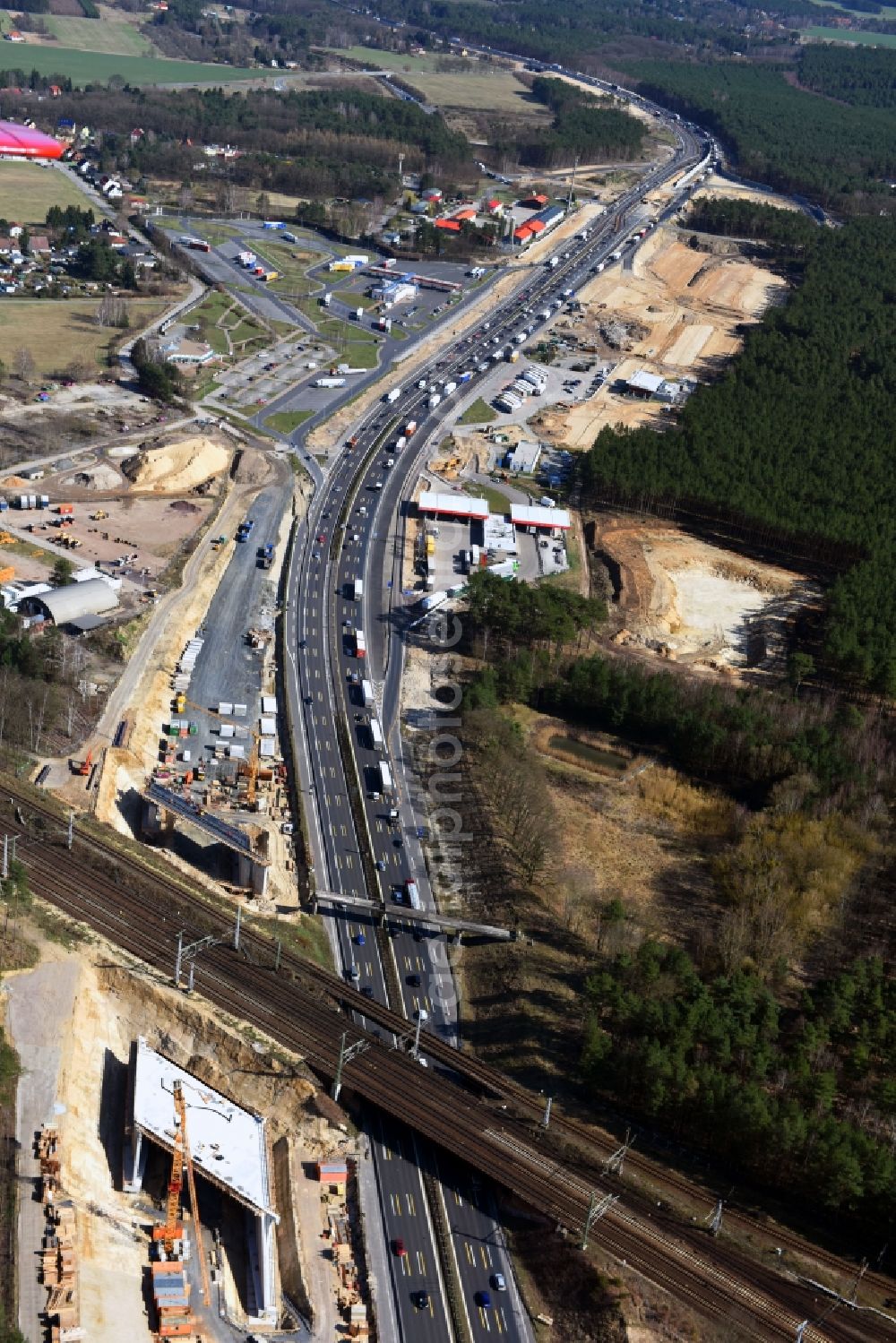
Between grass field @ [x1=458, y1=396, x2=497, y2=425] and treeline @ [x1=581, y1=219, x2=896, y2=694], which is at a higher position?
treeline @ [x1=581, y1=219, x2=896, y2=694]

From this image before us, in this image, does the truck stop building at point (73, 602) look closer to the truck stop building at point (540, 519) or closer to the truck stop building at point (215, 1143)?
the truck stop building at point (540, 519)

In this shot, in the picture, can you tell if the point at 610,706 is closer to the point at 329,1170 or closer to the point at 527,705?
the point at 527,705

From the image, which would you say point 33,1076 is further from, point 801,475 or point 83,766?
point 801,475

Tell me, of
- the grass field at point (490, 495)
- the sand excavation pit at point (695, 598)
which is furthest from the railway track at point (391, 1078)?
the grass field at point (490, 495)

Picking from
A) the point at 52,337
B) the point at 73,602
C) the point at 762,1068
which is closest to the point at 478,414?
the point at 52,337

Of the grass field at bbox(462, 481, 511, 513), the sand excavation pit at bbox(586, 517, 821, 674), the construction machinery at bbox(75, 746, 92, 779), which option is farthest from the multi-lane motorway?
the sand excavation pit at bbox(586, 517, 821, 674)

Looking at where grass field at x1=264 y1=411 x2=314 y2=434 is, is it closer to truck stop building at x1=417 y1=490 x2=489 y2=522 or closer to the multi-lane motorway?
the multi-lane motorway
